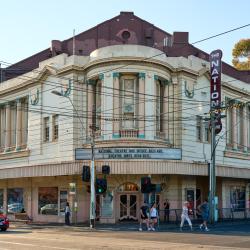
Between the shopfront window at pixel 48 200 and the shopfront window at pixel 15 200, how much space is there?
2.72 meters

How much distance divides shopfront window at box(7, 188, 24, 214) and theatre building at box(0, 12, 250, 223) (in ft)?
0.57

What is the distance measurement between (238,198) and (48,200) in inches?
659

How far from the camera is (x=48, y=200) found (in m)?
41.9

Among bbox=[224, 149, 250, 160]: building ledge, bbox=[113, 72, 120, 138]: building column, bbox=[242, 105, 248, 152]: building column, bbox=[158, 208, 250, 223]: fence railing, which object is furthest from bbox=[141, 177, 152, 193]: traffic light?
bbox=[242, 105, 248, 152]: building column

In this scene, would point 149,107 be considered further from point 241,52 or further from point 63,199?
point 241,52

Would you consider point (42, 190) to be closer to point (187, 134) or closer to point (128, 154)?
point (128, 154)

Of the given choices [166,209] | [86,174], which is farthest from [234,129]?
[86,174]

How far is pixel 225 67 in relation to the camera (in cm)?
5184

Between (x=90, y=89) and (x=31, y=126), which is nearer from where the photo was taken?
Result: (x=90, y=89)

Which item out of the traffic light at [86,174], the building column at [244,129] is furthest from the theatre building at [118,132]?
the traffic light at [86,174]

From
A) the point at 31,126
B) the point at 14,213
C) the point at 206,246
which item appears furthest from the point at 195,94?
the point at 206,246

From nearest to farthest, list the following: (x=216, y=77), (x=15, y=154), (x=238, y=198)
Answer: (x=216, y=77)
(x=15, y=154)
(x=238, y=198)

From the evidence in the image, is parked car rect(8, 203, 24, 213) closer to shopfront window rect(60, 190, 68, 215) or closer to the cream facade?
the cream facade

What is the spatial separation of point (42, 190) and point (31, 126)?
5407mm
